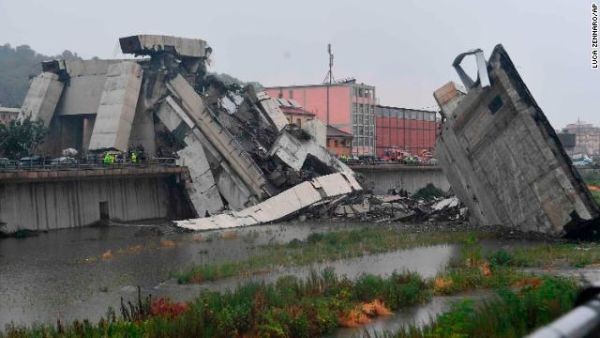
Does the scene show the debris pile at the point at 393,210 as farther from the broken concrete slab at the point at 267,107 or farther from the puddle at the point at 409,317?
the puddle at the point at 409,317

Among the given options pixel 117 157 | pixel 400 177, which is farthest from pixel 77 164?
pixel 400 177

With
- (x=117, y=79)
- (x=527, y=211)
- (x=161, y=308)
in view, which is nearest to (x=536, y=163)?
(x=527, y=211)

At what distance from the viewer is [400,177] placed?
59781mm

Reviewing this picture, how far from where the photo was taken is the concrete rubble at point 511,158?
28.0 meters

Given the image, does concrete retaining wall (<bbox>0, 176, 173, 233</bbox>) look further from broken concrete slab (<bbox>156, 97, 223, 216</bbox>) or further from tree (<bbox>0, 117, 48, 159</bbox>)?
tree (<bbox>0, 117, 48, 159</bbox>)

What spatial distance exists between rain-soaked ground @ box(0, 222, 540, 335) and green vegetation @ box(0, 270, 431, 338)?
615 mm

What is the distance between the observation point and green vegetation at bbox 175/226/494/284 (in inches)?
811

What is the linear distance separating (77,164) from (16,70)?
111 metres

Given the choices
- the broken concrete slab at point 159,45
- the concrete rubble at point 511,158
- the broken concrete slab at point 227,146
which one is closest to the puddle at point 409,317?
the concrete rubble at point 511,158

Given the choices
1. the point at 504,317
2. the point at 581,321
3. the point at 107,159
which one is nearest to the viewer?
the point at 581,321

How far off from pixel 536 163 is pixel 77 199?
74.5ft

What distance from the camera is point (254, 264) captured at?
22266mm

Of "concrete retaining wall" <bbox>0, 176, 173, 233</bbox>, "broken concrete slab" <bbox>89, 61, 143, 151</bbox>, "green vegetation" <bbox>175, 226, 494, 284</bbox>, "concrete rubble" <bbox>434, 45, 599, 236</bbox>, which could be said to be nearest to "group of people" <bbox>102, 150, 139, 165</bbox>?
"broken concrete slab" <bbox>89, 61, 143, 151</bbox>

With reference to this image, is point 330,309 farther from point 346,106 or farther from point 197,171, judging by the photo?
point 346,106
